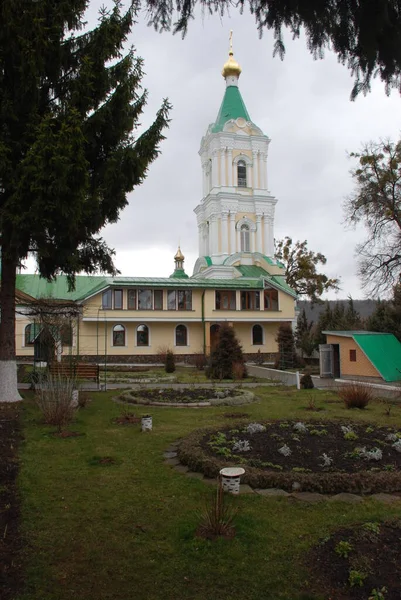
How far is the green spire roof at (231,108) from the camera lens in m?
49.3

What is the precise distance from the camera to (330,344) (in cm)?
2508

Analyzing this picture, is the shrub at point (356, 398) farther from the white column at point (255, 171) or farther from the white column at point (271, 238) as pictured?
the white column at point (255, 171)

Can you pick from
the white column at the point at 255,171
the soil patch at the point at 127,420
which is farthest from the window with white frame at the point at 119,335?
the soil patch at the point at 127,420

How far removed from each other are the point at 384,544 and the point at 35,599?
111 inches

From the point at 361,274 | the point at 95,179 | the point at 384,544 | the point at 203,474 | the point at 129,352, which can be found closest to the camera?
the point at 384,544

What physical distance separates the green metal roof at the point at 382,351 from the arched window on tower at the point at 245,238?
80.4 feet

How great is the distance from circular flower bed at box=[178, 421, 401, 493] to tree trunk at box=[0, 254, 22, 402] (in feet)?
22.3

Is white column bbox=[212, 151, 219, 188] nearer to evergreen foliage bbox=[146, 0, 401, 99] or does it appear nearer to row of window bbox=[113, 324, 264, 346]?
row of window bbox=[113, 324, 264, 346]

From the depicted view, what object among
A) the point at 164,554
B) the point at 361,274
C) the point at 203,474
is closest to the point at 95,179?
the point at 203,474

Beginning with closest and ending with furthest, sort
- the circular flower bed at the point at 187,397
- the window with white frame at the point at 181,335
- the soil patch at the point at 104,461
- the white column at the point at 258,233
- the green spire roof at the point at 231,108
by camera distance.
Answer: the soil patch at the point at 104,461 < the circular flower bed at the point at 187,397 < the window with white frame at the point at 181,335 < the white column at the point at 258,233 < the green spire roof at the point at 231,108

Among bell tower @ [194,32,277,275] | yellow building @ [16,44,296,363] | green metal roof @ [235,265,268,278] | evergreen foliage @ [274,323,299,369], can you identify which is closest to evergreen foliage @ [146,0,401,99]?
yellow building @ [16,44,296,363]

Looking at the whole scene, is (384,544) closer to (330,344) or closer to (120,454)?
(120,454)

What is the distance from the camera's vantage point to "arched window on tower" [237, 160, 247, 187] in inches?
1927

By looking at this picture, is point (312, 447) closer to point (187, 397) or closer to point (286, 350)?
point (187, 397)
